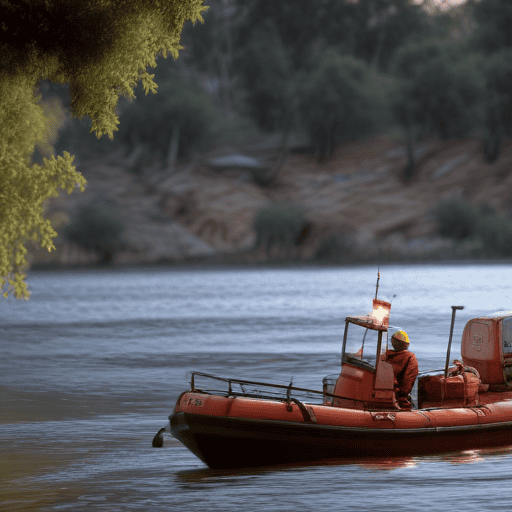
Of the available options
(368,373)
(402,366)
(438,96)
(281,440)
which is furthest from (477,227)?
(281,440)

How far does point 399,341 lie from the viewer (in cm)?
1374

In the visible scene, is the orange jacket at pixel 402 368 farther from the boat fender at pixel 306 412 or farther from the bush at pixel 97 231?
the bush at pixel 97 231

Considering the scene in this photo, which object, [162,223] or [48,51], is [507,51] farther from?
[48,51]

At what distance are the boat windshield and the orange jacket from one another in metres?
0.20

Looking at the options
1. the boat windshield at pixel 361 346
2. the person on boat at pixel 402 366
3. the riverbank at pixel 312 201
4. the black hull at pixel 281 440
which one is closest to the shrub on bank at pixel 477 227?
the riverbank at pixel 312 201

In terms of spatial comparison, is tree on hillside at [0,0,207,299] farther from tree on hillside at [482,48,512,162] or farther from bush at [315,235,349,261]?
tree on hillside at [482,48,512,162]

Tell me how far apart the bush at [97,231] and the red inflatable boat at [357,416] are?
79.0m

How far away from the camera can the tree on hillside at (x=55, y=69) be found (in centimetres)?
1430

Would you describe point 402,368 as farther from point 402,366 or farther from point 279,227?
point 279,227

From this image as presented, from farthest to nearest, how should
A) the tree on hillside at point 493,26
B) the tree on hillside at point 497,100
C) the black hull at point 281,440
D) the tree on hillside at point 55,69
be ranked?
the tree on hillside at point 493,26, the tree on hillside at point 497,100, the tree on hillside at point 55,69, the black hull at point 281,440

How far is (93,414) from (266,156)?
89.9 meters

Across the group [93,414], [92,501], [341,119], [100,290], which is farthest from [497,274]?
[92,501]

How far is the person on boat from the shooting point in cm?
1379

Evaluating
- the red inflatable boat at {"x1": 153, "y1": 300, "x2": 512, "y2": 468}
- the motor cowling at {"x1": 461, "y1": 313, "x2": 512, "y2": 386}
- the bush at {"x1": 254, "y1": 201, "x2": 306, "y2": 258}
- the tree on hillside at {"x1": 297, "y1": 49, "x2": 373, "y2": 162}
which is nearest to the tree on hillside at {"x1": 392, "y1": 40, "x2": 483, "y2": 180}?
the tree on hillside at {"x1": 297, "y1": 49, "x2": 373, "y2": 162}
